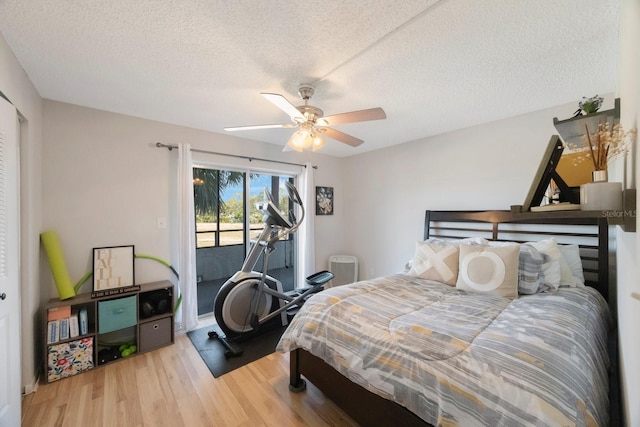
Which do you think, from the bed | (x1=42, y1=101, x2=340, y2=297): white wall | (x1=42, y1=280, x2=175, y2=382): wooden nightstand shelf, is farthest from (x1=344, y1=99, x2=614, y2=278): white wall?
(x1=42, y1=280, x2=175, y2=382): wooden nightstand shelf

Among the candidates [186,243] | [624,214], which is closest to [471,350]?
[624,214]

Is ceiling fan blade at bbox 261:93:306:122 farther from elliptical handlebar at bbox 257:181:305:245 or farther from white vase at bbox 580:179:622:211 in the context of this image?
white vase at bbox 580:179:622:211

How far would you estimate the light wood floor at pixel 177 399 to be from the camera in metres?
1.63

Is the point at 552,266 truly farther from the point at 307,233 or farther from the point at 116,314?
the point at 116,314

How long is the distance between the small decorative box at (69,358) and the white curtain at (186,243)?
80cm

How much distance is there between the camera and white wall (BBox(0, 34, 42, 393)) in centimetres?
180

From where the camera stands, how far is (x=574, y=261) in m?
2.12

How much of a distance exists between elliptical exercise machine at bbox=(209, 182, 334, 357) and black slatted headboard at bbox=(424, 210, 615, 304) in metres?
1.91

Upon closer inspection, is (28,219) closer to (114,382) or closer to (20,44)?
(20,44)

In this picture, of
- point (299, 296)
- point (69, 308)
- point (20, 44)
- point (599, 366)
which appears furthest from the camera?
point (299, 296)

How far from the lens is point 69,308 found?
6.98ft

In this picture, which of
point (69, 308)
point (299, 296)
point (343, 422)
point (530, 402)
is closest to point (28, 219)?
point (69, 308)

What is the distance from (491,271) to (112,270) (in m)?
3.46

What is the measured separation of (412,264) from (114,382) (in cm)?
283
